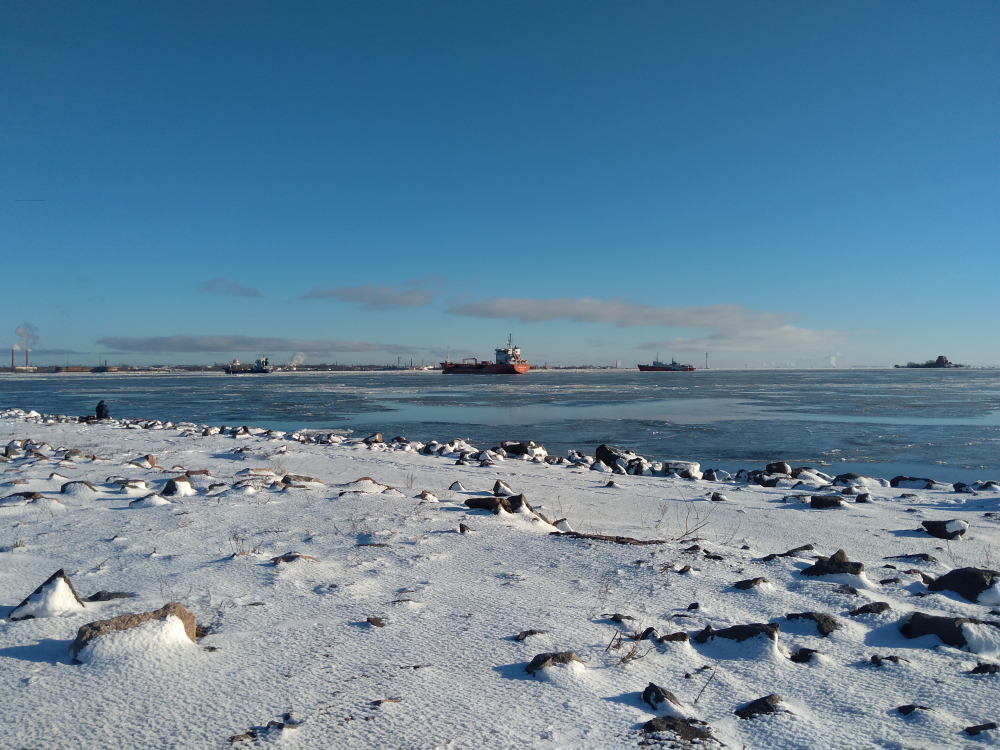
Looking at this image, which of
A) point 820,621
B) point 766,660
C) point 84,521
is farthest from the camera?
point 84,521

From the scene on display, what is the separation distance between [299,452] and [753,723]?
8.83m

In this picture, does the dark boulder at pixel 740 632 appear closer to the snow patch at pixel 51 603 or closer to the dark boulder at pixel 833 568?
the dark boulder at pixel 833 568

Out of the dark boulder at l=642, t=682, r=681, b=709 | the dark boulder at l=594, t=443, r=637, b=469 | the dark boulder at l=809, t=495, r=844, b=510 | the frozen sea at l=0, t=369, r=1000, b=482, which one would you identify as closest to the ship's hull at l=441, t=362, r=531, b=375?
the frozen sea at l=0, t=369, r=1000, b=482

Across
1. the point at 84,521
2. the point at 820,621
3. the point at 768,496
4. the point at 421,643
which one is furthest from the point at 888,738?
the point at 768,496

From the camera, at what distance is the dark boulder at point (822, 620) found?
2.92 metres

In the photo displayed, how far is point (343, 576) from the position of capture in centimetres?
349

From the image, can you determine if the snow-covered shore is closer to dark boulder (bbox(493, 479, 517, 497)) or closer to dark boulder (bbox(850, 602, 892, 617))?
dark boulder (bbox(850, 602, 892, 617))

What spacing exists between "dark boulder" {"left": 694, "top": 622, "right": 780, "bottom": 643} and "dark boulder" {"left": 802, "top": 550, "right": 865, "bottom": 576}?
1102 mm

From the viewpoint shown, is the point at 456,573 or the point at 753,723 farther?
the point at 456,573

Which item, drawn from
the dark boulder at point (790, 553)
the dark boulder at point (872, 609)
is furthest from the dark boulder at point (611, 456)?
the dark boulder at point (872, 609)

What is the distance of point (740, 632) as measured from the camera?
279 centimetres

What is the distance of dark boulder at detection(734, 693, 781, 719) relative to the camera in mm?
2174

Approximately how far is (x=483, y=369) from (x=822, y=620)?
9565cm

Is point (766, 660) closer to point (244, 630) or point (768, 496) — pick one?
point (244, 630)
